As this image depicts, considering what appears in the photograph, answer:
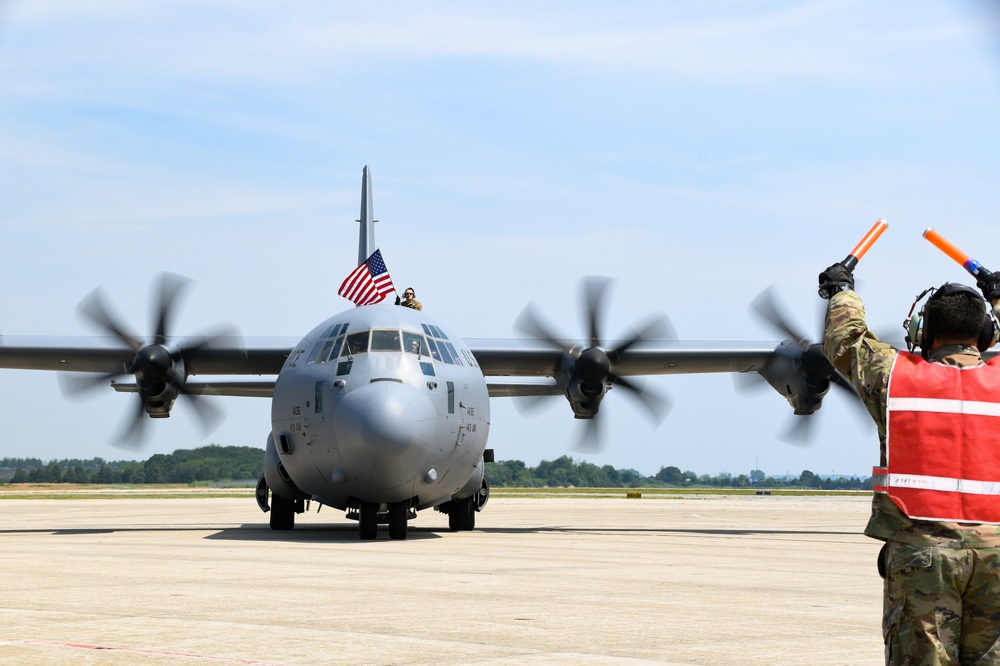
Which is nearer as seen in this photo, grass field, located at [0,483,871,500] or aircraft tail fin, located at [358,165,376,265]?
aircraft tail fin, located at [358,165,376,265]

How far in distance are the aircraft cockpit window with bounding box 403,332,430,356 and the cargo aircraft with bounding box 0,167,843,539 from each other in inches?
0.9

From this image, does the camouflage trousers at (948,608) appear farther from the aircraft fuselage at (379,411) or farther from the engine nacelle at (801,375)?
the engine nacelle at (801,375)

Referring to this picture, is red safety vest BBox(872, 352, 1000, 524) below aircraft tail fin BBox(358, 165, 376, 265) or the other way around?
below

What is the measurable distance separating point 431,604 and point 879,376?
5912 mm

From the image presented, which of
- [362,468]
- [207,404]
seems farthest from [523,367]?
[362,468]

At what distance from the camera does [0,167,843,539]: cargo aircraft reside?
1803 cm

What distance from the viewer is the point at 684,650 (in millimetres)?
7477

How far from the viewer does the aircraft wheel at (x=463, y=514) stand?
23.4 m

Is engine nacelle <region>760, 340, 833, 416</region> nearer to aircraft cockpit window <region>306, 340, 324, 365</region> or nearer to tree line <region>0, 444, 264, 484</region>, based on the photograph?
aircraft cockpit window <region>306, 340, 324, 365</region>

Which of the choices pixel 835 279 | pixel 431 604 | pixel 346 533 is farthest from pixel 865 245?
pixel 346 533

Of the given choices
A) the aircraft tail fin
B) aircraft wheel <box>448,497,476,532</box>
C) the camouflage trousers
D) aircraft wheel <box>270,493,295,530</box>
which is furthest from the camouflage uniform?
the aircraft tail fin

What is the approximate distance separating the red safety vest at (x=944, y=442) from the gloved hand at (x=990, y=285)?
0.49 m

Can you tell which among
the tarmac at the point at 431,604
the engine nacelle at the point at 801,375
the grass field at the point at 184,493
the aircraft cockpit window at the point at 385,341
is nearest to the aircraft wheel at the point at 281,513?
the tarmac at the point at 431,604

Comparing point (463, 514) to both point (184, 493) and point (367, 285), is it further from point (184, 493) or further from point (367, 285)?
point (184, 493)
